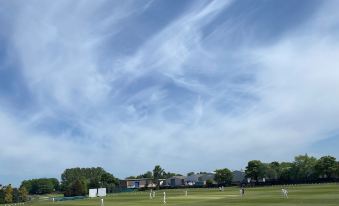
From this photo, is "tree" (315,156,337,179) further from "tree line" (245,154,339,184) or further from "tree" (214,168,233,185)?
"tree" (214,168,233,185)

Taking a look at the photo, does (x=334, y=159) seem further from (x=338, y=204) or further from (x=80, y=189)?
(x=338, y=204)

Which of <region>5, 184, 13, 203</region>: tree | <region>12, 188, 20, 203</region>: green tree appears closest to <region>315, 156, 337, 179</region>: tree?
<region>12, 188, 20, 203</region>: green tree

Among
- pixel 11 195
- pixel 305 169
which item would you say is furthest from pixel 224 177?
pixel 11 195

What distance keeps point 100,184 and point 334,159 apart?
90756mm

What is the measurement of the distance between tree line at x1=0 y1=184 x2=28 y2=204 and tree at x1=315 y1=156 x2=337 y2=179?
92924mm

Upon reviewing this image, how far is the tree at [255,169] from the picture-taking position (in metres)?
171

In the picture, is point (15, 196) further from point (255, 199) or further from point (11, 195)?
point (255, 199)

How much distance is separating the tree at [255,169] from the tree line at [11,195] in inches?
3249

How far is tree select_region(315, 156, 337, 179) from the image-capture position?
140250 millimetres

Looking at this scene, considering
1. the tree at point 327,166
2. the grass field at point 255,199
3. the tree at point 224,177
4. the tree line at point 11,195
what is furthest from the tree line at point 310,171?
the tree line at point 11,195

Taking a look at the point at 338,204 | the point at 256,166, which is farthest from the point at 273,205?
the point at 256,166

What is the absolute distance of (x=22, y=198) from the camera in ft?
458

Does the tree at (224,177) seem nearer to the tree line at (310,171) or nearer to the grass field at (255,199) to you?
the tree line at (310,171)

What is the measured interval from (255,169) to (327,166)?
35.2 meters
